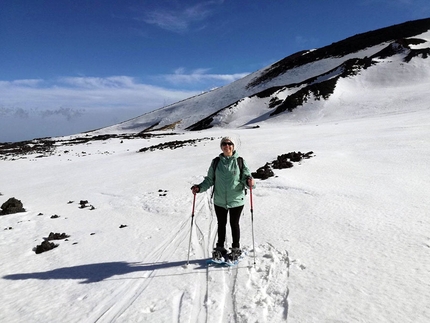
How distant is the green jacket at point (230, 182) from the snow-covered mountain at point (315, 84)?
52.7m

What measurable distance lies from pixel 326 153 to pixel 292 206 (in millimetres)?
10022

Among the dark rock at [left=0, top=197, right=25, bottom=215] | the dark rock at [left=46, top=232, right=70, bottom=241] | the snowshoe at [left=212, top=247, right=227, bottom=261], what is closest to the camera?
the snowshoe at [left=212, top=247, right=227, bottom=261]

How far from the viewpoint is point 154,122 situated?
105 m

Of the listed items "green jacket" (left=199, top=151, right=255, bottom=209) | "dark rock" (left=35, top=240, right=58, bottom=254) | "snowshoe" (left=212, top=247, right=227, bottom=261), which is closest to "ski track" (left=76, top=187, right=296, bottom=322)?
"snowshoe" (left=212, top=247, right=227, bottom=261)

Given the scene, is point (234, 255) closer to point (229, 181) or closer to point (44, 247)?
point (229, 181)

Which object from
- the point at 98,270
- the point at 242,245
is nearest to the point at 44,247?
the point at 98,270

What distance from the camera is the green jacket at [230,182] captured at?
556cm

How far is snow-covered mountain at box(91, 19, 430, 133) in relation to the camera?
204 ft

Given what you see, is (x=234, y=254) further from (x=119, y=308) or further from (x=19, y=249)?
(x=19, y=249)

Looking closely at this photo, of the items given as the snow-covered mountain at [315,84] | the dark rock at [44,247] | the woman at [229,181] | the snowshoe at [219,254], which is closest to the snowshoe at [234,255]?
the woman at [229,181]

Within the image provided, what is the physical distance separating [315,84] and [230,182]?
7048 cm

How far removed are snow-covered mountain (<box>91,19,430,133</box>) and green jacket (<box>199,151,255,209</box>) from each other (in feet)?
173

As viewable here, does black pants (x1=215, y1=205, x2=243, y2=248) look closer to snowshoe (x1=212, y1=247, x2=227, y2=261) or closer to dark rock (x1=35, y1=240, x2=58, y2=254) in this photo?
snowshoe (x1=212, y1=247, x2=227, y2=261)

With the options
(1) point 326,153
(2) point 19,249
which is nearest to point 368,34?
(1) point 326,153
